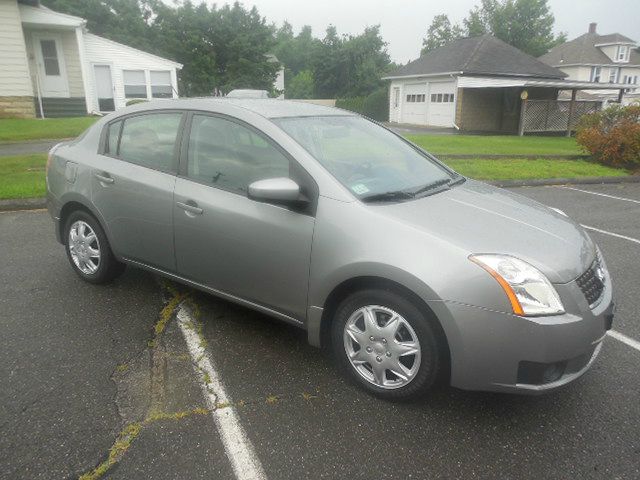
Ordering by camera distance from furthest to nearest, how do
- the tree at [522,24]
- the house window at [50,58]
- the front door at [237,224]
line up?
the tree at [522,24]
the house window at [50,58]
the front door at [237,224]

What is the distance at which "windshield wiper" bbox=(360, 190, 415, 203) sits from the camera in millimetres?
2932

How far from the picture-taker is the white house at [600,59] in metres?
48.2

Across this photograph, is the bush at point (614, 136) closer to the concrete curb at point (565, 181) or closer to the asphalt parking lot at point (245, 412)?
the concrete curb at point (565, 181)

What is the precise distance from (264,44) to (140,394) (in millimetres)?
35898

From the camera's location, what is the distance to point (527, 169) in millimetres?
11250

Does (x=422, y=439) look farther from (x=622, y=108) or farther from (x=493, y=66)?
(x=493, y=66)

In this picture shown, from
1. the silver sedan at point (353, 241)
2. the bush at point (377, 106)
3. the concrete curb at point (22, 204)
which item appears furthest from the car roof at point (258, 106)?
the bush at point (377, 106)

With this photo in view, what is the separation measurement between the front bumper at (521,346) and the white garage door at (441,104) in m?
26.3

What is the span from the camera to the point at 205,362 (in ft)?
10.5

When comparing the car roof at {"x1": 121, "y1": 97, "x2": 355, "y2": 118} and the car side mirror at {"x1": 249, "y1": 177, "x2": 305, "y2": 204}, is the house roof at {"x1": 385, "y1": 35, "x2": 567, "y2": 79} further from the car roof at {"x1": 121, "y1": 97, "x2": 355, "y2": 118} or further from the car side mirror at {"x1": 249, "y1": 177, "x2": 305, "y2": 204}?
the car side mirror at {"x1": 249, "y1": 177, "x2": 305, "y2": 204}

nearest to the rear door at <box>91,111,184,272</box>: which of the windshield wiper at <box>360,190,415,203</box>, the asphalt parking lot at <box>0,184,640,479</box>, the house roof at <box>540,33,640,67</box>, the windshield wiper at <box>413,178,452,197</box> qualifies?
the asphalt parking lot at <box>0,184,640,479</box>

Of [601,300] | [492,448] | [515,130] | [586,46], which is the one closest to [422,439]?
[492,448]

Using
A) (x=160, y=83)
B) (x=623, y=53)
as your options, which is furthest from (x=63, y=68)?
(x=623, y=53)

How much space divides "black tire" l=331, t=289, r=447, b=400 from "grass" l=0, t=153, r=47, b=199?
6.37 metres
